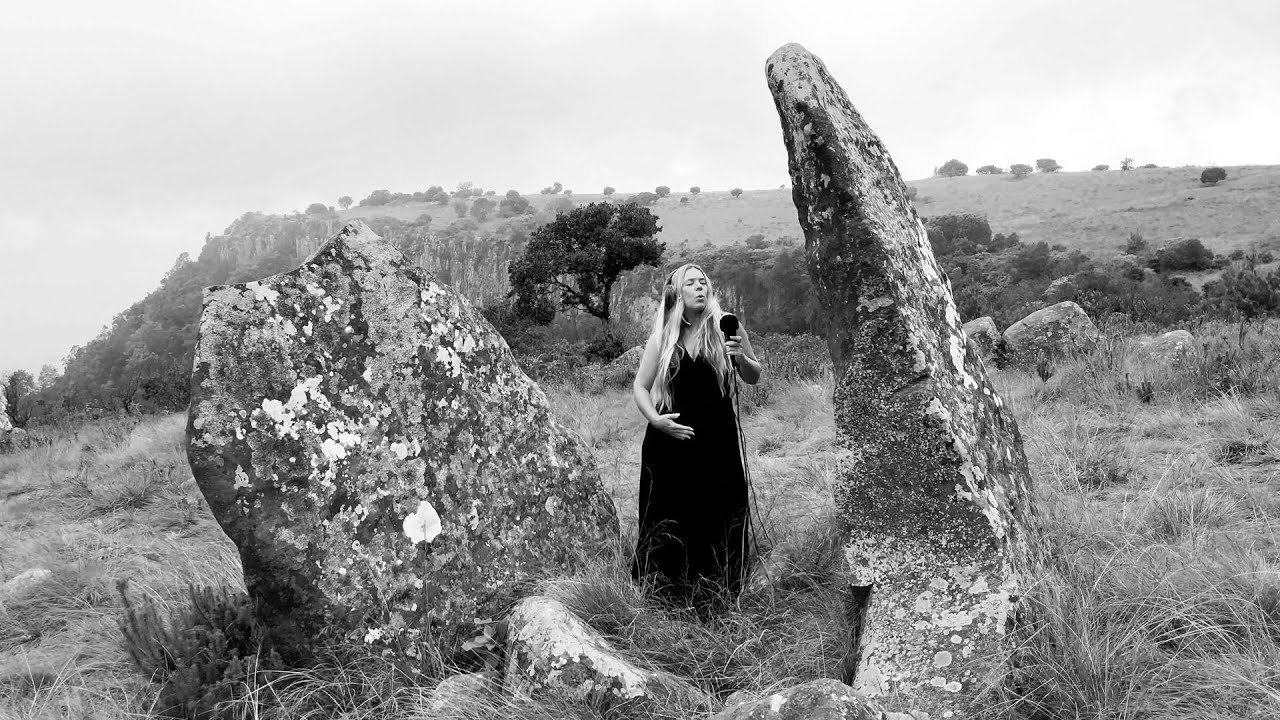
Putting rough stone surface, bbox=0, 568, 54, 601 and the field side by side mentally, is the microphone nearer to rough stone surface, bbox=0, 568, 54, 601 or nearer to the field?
the field

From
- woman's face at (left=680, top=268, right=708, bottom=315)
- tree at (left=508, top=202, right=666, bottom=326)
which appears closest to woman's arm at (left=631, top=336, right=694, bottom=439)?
woman's face at (left=680, top=268, right=708, bottom=315)

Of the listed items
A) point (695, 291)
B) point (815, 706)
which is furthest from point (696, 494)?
point (815, 706)

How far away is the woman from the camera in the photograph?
3.96m

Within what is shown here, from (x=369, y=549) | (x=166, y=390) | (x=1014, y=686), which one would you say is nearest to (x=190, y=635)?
(x=369, y=549)

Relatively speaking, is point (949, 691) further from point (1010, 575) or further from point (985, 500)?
point (985, 500)

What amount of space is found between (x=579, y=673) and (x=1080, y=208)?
52.0 m

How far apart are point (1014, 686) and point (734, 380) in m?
2.02

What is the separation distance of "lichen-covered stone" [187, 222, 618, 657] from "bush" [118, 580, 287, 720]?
165 mm

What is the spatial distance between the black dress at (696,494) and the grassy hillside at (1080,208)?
3385 cm

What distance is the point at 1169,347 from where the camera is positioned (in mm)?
8422

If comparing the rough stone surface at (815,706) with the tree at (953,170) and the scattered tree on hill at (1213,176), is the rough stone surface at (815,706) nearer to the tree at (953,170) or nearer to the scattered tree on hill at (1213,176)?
the scattered tree on hill at (1213,176)

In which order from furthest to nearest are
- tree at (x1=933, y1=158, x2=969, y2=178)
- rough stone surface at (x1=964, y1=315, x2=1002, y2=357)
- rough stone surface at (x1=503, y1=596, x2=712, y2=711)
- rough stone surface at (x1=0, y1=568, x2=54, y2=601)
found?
1. tree at (x1=933, y1=158, x2=969, y2=178)
2. rough stone surface at (x1=964, y1=315, x2=1002, y2=357)
3. rough stone surface at (x1=0, y1=568, x2=54, y2=601)
4. rough stone surface at (x1=503, y1=596, x2=712, y2=711)

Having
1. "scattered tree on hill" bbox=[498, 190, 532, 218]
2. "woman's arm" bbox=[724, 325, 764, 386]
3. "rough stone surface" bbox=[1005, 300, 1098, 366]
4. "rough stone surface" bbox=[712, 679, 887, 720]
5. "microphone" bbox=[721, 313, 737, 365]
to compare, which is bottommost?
"rough stone surface" bbox=[1005, 300, 1098, 366]

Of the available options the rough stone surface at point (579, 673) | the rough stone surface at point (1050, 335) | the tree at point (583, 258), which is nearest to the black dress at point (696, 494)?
the rough stone surface at point (579, 673)
